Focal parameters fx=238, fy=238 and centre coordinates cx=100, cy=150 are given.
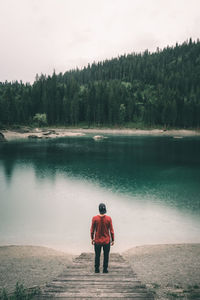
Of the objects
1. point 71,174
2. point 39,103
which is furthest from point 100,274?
point 39,103

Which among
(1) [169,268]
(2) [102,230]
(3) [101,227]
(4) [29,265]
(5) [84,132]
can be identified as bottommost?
(4) [29,265]

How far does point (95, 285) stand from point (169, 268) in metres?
4.10

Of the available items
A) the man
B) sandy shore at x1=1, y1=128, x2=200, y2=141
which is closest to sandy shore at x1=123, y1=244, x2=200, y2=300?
the man

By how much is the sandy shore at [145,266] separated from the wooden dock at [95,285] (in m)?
0.87

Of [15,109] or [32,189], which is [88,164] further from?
[15,109]

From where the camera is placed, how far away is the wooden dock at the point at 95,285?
263 inches

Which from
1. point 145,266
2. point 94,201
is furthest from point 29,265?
point 94,201

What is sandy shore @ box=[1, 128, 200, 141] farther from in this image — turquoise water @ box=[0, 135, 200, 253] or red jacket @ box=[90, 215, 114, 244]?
red jacket @ box=[90, 215, 114, 244]

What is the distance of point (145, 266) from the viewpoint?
33.7 ft

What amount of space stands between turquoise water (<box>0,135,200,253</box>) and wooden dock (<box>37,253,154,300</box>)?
18.9ft

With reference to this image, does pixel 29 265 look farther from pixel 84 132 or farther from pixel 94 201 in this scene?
pixel 84 132

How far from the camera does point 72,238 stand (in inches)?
614

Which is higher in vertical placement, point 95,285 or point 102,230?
point 102,230

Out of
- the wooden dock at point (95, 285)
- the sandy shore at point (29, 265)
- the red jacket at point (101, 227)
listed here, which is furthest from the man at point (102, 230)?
the sandy shore at point (29, 265)
